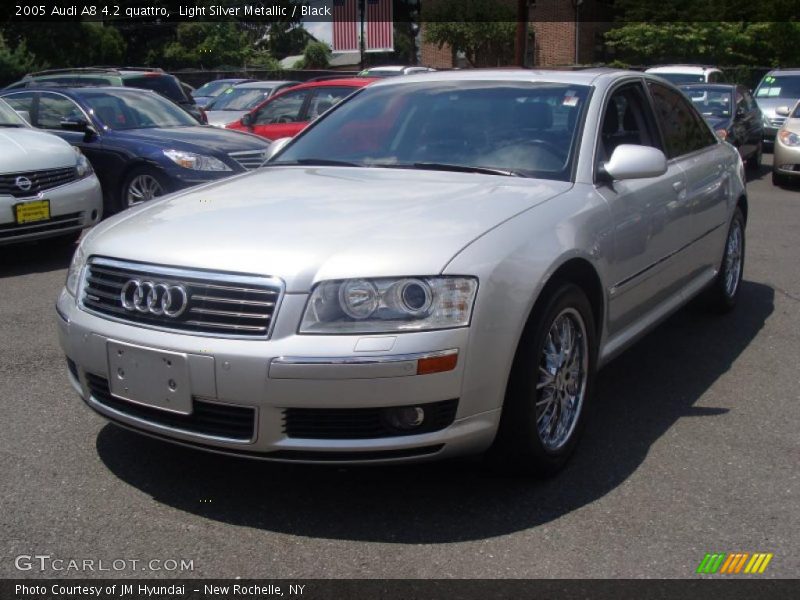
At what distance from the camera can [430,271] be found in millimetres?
3230

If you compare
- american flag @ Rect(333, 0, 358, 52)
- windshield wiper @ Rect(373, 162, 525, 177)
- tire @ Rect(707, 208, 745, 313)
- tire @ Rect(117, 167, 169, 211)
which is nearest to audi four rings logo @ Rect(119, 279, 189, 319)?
windshield wiper @ Rect(373, 162, 525, 177)

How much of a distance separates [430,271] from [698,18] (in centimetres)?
3356

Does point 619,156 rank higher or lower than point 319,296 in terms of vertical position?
higher

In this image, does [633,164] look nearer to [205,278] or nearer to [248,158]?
[205,278]

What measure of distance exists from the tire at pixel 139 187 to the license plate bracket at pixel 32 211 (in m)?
1.49

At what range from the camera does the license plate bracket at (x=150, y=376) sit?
325 centimetres

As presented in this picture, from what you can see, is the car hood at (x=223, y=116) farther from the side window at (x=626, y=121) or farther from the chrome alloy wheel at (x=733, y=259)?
the side window at (x=626, y=121)

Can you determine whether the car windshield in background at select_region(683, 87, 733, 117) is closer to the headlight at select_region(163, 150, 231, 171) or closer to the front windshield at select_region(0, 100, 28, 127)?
the headlight at select_region(163, 150, 231, 171)

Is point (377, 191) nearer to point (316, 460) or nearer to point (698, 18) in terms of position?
point (316, 460)

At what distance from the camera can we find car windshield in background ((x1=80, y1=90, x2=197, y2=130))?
392 inches

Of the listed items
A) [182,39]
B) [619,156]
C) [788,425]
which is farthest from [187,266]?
[182,39]

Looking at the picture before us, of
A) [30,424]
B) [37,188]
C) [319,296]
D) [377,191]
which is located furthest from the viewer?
[37,188]
